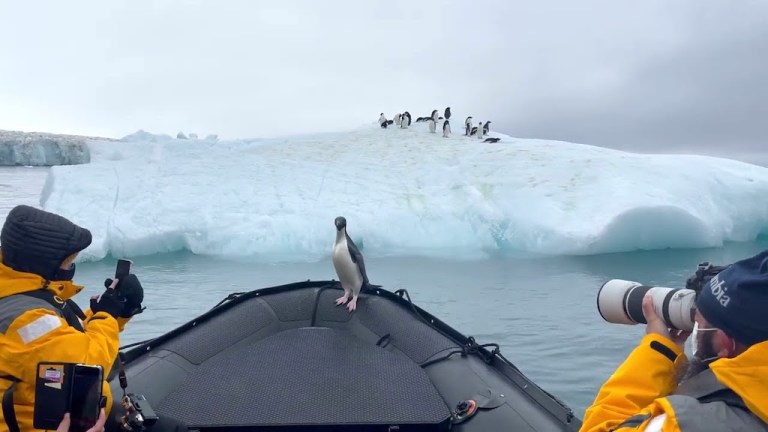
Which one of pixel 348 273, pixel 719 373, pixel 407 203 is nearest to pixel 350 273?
→ pixel 348 273

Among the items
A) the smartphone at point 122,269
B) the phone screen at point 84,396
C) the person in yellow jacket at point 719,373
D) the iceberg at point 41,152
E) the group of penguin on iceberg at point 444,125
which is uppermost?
the group of penguin on iceberg at point 444,125

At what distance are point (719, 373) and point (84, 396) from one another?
1276mm

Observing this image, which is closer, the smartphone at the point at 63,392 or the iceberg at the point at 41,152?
the smartphone at the point at 63,392

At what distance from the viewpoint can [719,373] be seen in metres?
0.90

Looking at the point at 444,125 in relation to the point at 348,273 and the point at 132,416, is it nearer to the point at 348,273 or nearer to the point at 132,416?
the point at 348,273

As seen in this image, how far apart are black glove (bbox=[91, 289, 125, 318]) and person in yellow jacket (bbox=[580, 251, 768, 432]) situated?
151 cm

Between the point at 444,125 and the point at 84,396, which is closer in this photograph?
the point at 84,396

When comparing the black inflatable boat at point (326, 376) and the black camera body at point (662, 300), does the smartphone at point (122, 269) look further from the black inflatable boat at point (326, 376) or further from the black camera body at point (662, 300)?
the black camera body at point (662, 300)

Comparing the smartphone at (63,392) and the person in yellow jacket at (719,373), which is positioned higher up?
the person in yellow jacket at (719,373)

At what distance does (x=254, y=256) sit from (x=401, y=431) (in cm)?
756

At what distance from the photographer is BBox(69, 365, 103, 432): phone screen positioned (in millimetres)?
1312

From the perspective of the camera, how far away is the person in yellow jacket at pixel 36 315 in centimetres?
133

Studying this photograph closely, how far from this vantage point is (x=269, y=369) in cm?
282

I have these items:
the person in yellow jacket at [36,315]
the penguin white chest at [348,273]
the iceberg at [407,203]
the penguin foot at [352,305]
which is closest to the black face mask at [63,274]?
the person in yellow jacket at [36,315]
